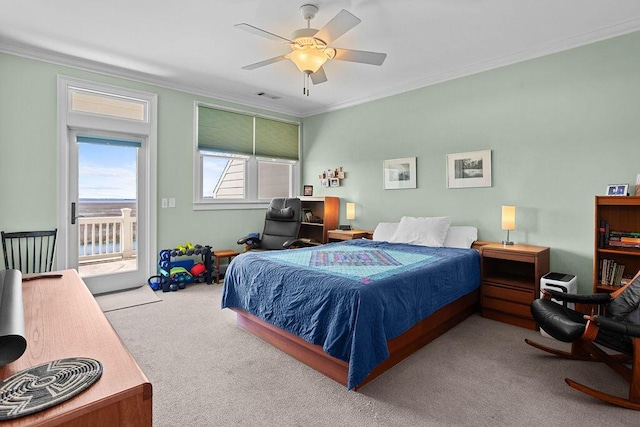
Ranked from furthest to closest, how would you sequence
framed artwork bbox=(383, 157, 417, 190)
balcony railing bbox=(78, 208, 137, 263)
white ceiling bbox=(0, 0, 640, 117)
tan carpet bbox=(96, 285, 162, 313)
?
framed artwork bbox=(383, 157, 417, 190)
balcony railing bbox=(78, 208, 137, 263)
tan carpet bbox=(96, 285, 162, 313)
white ceiling bbox=(0, 0, 640, 117)

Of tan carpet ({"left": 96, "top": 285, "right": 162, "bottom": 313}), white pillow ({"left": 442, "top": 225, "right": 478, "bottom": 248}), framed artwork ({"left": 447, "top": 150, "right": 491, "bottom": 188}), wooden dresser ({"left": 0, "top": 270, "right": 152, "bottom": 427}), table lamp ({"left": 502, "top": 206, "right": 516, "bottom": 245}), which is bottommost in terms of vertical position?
tan carpet ({"left": 96, "top": 285, "right": 162, "bottom": 313})

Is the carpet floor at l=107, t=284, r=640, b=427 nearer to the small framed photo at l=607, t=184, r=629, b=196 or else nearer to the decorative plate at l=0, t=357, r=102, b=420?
the decorative plate at l=0, t=357, r=102, b=420

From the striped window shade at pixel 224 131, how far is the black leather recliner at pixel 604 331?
4.40 meters

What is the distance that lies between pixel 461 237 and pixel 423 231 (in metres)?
0.43

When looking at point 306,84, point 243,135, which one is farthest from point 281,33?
point 243,135

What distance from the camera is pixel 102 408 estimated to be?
2.24ft

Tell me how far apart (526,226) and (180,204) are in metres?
4.35

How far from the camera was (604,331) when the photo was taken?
2.23 m

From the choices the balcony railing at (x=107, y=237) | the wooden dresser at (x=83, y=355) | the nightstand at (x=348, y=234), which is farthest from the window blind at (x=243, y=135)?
the wooden dresser at (x=83, y=355)

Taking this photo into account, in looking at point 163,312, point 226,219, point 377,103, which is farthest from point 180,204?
point 377,103

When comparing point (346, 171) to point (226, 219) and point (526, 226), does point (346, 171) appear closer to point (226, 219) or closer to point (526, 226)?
point (226, 219)

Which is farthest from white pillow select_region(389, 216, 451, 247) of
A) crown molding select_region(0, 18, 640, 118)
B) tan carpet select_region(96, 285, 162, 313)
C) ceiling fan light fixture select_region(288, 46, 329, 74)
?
tan carpet select_region(96, 285, 162, 313)

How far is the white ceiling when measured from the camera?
277 centimetres

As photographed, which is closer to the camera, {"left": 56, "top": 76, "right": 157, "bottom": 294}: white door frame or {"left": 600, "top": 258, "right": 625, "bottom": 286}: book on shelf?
{"left": 600, "top": 258, "right": 625, "bottom": 286}: book on shelf
